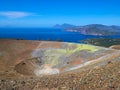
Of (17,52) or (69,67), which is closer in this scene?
(69,67)

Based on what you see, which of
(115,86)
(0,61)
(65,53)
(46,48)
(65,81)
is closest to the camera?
(115,86)

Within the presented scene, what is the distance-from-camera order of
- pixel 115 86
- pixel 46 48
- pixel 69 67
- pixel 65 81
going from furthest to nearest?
pixel 46 48, pixel 69 67, pixel 65 81, pixel 115 86

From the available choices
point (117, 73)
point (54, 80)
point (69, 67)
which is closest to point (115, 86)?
point (117, 73)

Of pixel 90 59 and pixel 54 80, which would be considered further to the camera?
pixel 90 59

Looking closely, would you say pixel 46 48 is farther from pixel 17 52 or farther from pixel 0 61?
pixel 0 61

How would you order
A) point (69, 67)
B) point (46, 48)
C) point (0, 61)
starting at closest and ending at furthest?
point (69, 67)
point (0, 61)
point (46, 48)

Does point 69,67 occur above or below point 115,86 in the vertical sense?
below

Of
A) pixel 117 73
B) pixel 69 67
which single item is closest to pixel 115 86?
pixel 117 73

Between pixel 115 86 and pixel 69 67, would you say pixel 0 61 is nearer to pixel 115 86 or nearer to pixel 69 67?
pixel 69 67

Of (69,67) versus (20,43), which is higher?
(20,43)
